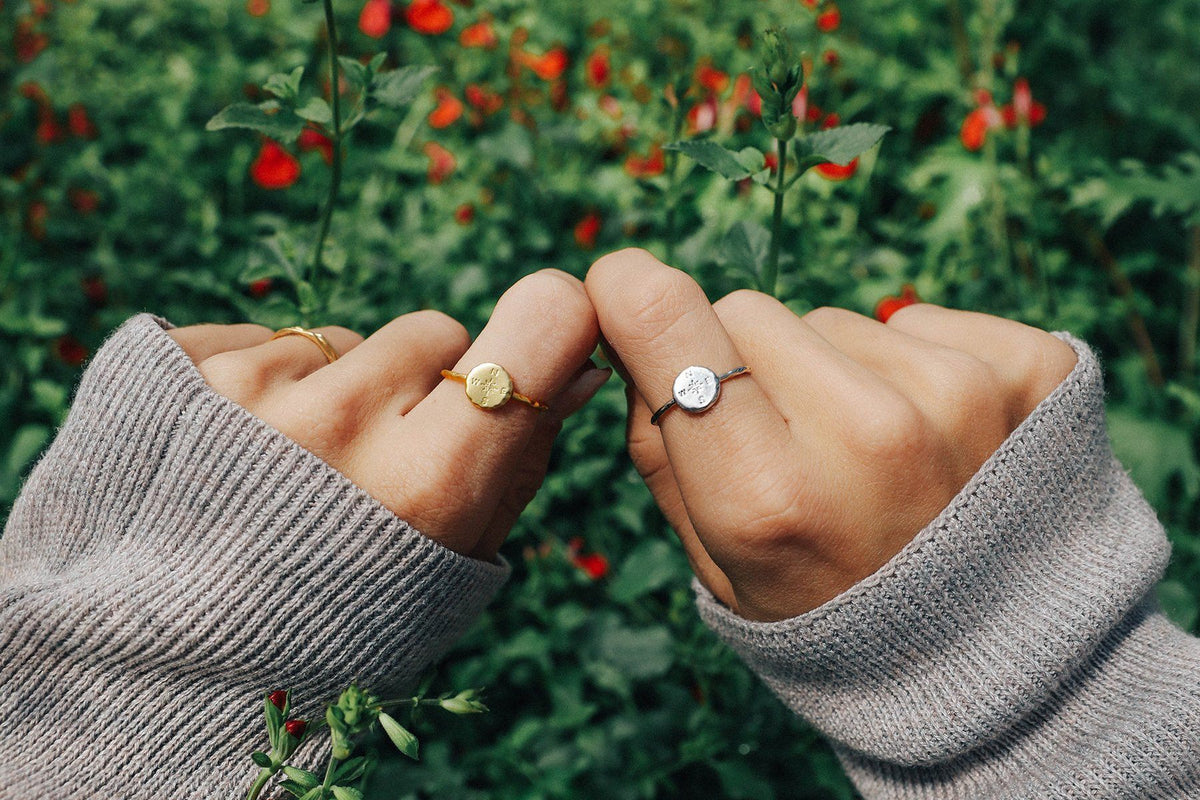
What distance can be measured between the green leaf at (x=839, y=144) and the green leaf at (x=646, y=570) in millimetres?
838

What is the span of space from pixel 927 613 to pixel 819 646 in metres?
0.14

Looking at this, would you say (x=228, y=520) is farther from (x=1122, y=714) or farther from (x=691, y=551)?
(x=1122, y=714)

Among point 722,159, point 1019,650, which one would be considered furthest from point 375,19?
point 1019,650

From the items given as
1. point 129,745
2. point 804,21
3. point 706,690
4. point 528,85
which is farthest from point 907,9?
point 129,745

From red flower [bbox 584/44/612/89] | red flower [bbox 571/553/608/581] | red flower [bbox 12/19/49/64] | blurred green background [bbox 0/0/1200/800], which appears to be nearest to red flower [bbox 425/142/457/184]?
blurred green background [bbox 0/0/1200/800]

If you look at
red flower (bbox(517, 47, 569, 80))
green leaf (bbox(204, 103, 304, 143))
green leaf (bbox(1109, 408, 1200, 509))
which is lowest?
green leaf (bbox(1109, 408, 1200, 509))

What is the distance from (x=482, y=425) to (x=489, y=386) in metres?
0.05

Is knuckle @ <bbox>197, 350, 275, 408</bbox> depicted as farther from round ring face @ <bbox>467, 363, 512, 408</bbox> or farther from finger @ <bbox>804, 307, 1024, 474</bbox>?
finger @ <bbox>804, 307, 1024, 474</bbox>

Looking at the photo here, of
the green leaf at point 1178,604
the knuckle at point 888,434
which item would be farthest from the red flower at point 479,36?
the green leaf at point 1178,604

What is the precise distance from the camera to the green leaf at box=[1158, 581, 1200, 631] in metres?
1.68

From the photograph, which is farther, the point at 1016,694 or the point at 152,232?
the point at 152,232

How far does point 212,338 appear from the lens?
122cm

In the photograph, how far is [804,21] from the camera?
89.4 inches

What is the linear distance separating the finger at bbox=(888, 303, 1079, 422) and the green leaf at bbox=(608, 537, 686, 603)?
69 centimetres
